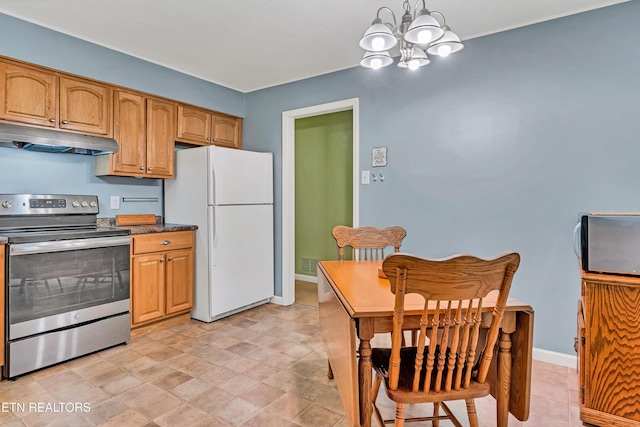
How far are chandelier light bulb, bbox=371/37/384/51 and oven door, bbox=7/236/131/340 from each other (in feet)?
7.61

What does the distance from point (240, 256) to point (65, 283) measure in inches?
56.9

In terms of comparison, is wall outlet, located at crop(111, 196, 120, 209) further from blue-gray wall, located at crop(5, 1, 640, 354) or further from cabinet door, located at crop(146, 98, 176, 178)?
cabinet door, located at crop(146, 98, 176, 178)

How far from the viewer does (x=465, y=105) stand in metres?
2.78

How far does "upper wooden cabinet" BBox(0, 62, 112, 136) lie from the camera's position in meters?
2.45

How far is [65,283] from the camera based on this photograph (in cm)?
244

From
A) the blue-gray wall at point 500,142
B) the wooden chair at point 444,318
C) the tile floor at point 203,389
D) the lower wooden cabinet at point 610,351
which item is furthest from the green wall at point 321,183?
the wooden chair at point 444,318

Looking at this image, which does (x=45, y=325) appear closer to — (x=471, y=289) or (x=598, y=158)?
(x=471, y=289)

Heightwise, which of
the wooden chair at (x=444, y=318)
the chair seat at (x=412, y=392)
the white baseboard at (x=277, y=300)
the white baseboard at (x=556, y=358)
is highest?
the wooden chair at (x=444, y=318)

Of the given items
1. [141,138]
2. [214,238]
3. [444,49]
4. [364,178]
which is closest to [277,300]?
[214,238]

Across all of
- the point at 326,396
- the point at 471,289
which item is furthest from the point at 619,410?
the point at 326,396

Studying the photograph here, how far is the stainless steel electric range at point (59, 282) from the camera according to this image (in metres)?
2.22

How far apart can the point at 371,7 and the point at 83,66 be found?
2.27 m

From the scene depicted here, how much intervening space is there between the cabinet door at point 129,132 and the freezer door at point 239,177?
25.1 inches

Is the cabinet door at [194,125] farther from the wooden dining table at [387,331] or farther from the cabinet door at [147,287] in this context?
the wooden dining table at [387,331]
